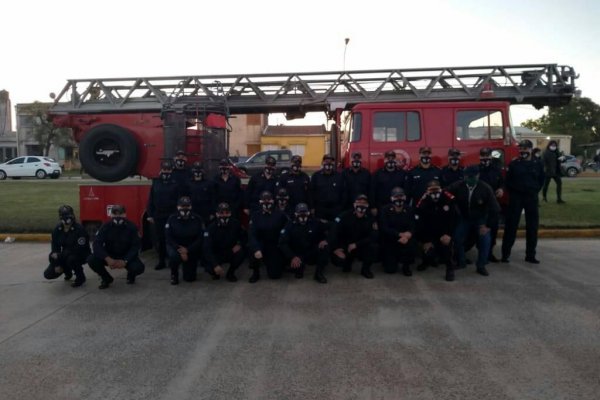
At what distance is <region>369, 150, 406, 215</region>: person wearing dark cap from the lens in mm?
7449

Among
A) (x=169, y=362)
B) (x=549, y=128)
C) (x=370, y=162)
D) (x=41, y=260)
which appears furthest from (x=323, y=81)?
(x=549, y=128)

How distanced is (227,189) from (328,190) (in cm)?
154

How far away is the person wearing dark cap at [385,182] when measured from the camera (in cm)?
745

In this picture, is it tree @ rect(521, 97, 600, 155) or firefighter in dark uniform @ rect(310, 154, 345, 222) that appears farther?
tree @ rect(521, 97, 600, 155)

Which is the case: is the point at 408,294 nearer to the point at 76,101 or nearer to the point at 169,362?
the point at 169,362

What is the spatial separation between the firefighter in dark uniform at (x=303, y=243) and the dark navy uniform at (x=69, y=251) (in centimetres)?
263

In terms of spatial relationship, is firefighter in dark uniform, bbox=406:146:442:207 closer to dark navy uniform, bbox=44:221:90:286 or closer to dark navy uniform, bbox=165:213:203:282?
dark navy uniform, bbox=165:213:203:282

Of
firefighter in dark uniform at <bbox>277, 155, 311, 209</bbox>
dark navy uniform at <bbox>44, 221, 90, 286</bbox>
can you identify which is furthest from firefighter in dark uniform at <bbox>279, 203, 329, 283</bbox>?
dark navy uniform at <bbox>44, 221, 90, 286</bbox>

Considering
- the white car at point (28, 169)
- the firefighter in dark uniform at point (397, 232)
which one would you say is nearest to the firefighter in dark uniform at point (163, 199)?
the firefighter in dark uniform at point (397, 232)

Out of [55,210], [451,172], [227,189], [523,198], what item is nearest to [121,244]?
[227,189]

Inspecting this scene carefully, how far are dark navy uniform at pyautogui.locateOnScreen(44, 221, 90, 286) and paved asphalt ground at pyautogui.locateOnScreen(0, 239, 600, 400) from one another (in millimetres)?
217

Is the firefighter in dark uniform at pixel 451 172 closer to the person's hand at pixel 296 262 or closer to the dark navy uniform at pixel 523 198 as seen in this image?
the dark navy uniform at pixel 523 198

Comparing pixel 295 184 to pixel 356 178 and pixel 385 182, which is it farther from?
pixel 385 182

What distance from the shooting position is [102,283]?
6.61 meters
